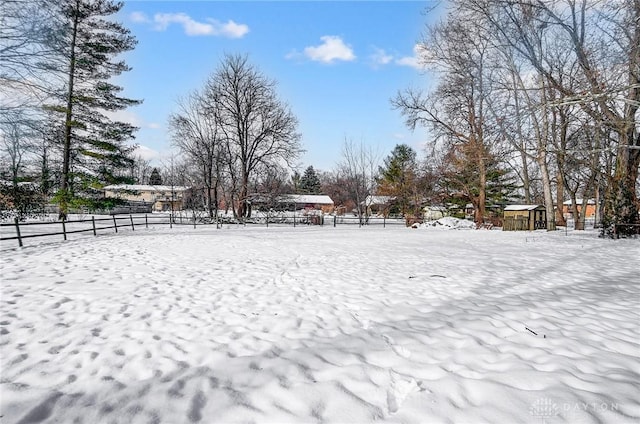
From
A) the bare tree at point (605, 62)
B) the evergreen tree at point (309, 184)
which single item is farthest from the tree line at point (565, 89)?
the evergreen tree at point (309, 184)

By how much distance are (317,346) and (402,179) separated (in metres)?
41.4

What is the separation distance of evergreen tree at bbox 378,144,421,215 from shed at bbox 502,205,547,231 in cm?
1376

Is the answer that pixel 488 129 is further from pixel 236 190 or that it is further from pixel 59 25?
pixel 236 190

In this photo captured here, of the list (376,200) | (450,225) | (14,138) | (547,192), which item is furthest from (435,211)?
(14,138)

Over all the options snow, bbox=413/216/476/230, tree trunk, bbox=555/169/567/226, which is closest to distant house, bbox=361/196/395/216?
snow, bbox=413/216/476/230

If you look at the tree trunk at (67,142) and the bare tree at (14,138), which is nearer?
the bare tree at (14,138)

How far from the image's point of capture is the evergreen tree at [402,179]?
3728 centimetres

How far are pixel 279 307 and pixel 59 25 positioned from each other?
1348 cm

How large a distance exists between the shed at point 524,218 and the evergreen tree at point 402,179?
542 inches

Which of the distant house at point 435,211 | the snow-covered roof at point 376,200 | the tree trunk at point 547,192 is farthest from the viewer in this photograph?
the snow-covered roof at point 376,200

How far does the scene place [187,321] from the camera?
4.16 meters

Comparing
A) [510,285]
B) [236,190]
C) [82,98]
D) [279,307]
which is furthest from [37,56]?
[236,190]

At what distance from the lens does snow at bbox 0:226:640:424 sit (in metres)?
2.37

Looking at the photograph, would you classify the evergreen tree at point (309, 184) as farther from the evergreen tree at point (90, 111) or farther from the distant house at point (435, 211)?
the evergreen tree at point (90, 111)
